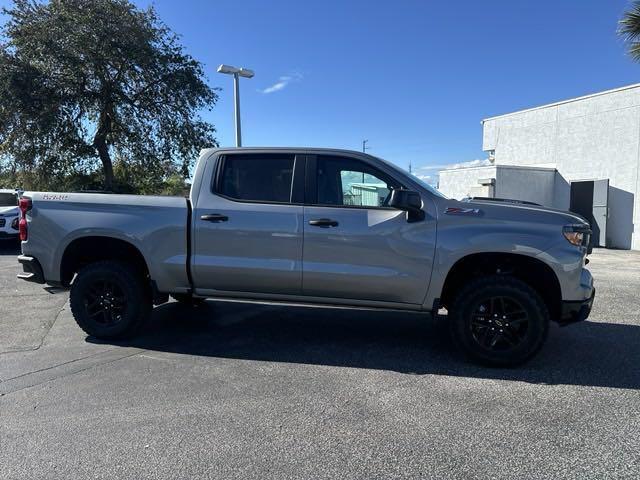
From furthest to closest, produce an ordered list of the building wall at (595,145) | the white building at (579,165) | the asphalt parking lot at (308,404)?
the white building at (579,165)
the building wall at (595,145)
the asphalt parking lot at (308,404)

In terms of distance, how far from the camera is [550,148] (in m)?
18.5

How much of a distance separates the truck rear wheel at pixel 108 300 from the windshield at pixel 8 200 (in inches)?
425

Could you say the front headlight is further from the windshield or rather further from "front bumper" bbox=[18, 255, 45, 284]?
the windshield

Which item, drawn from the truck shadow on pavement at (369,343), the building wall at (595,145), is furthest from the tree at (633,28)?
the truck shadow on pavement at (369,343)

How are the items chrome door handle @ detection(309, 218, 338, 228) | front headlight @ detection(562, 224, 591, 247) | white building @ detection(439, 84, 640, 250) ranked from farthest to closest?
white building @ detection(439, 84, 640, 250), chrome door handle @ detection(309, 218, 338, 228), front headlight @ detection(562, 224, 591, 247)

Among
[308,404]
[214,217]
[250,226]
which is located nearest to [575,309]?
[308,404]

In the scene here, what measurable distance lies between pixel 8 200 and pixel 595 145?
62.2ft

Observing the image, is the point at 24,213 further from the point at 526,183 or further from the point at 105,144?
the point at 526,183

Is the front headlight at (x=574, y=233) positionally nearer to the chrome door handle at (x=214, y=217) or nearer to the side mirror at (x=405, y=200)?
the side mirror at (x=405, y=200)

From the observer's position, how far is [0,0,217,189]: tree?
1628 cm

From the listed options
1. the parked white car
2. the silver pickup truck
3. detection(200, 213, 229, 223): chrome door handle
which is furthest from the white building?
the parked white car

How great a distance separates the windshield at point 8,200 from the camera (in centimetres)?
1394

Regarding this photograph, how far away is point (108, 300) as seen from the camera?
523 centimetres

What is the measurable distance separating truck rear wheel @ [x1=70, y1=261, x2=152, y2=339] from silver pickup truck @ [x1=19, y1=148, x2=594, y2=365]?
13 mm
